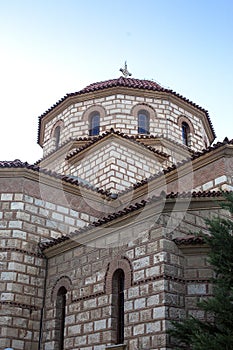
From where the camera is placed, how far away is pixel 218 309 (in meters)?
6.04

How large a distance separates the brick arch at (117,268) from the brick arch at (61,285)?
3.94ft

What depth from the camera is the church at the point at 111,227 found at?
7652 mm

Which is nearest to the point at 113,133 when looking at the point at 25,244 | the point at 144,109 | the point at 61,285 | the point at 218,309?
the point at 144,109

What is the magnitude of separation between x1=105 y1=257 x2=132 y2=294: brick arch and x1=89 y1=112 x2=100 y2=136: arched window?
6.80 meters

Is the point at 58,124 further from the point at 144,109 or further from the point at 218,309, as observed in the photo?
the point at 218,309

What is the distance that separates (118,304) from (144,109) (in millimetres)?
7847

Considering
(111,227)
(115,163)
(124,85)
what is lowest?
(111,227)

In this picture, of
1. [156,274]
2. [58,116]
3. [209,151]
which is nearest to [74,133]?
[58,116]

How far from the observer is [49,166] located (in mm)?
15289

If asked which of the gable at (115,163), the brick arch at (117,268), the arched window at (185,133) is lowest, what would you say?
the brick arch at (117,268)

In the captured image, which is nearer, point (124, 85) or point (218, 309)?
point (218, 309)

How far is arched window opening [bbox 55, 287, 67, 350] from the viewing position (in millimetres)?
9250

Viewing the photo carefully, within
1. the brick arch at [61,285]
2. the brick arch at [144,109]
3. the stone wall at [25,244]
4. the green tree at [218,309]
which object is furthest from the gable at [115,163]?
the green tree at [218,309]

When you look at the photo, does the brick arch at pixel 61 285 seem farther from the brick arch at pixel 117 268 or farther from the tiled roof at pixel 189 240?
the tiled roof at pixel 189 240
